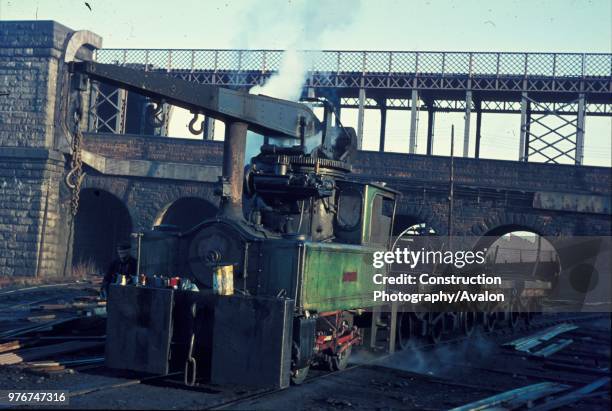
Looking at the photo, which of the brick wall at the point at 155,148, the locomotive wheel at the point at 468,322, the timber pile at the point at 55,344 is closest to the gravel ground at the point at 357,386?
the timber pile at the point at 55,344

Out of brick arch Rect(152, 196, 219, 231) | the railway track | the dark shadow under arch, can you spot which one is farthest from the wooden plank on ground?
the dark shadow under arch

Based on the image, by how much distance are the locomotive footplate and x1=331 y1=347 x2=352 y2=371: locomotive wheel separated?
1916 millimetres

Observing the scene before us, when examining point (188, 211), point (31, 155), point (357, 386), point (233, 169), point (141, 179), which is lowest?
point (357, 386)

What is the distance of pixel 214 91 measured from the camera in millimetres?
8570

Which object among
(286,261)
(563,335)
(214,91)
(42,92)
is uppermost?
(42,92)

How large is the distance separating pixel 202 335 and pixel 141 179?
1885cm

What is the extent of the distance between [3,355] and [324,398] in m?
3.85

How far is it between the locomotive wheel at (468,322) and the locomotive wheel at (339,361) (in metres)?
6.95

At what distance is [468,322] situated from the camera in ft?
55.3

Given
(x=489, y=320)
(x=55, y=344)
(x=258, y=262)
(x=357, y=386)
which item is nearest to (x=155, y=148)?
A: (x=489, y=320)

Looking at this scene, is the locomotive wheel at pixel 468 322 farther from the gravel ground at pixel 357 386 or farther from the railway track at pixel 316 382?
the gravel ground at pixel 357 386

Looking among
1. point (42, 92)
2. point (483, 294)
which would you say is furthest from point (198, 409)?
point (42, 92)

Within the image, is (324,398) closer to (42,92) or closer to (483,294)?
(483,294)

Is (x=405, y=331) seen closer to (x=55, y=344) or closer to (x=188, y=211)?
(x=55, y=344)
